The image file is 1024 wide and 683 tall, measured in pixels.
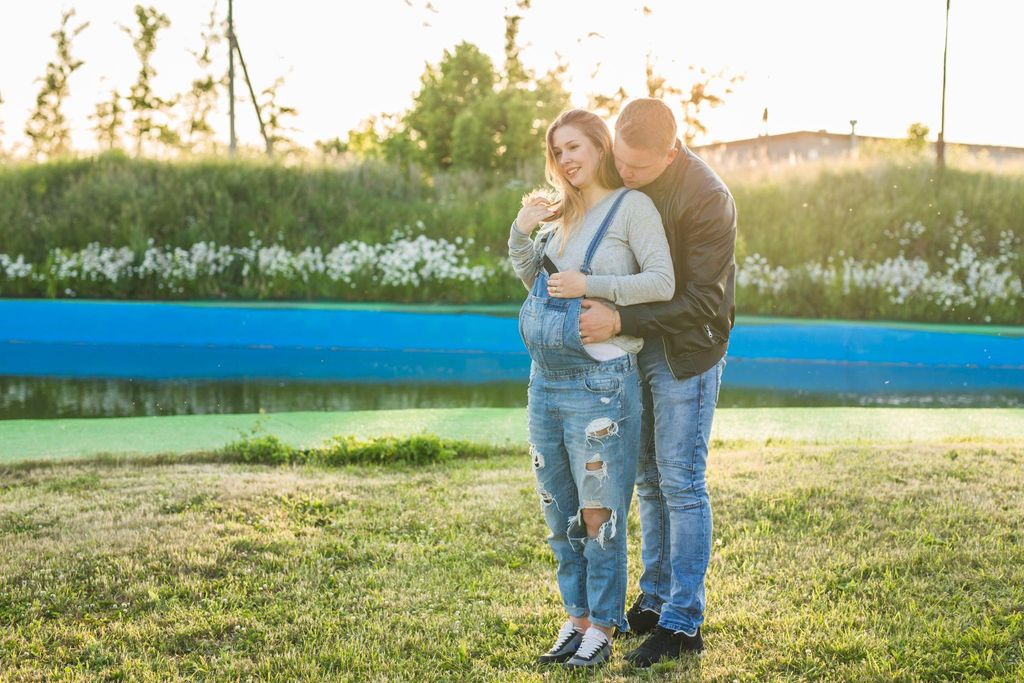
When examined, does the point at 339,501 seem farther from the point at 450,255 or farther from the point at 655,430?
the point at 450,255

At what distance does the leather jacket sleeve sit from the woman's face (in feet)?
0.91

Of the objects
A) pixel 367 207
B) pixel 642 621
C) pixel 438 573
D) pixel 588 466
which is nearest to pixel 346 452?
pixel 438 573

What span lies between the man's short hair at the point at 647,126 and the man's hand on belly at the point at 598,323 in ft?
1.42

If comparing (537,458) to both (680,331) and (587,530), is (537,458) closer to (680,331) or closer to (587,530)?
(587,530)

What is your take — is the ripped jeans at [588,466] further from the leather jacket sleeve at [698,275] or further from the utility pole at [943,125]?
the utility pole at [943,125]

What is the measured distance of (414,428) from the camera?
5727 millimetres

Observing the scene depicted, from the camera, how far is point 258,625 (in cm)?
292

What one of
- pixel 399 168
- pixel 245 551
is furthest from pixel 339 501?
pixel 399 168

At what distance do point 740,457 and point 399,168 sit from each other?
1028cm

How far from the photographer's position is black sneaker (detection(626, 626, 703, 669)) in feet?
8.72

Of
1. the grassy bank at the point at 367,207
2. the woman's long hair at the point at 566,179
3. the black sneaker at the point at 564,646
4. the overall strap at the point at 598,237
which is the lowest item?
the black sneaker at the point at 564,646

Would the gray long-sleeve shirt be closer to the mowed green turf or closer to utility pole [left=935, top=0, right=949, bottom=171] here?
the mowed green turf

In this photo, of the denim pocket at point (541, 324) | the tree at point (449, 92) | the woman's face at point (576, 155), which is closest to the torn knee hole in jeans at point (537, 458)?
the denim pocket at point (541, 324)

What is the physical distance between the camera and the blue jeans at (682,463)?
263cm
